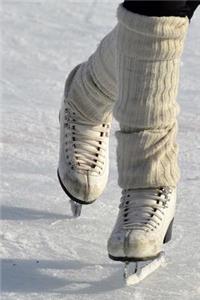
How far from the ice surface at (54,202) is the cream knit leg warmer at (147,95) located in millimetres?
156

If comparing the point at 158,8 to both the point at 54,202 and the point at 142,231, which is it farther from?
the point at 54,202

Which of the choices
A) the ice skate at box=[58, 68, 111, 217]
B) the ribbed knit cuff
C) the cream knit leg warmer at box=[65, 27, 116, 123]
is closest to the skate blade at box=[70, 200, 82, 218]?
the ice skate at box=[58, 68, 111, 217]

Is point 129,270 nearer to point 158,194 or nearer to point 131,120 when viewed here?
point 158,194

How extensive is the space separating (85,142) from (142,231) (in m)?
0.36

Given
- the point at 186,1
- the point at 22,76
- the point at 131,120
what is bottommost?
the point at 22,76

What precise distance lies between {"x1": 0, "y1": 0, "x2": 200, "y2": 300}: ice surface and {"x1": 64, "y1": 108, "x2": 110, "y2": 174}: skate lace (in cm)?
10

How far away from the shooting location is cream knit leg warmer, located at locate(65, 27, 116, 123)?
5.93 ft

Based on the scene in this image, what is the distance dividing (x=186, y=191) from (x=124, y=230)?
44 cm

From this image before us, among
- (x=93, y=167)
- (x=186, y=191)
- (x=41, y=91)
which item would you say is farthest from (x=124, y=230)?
(x=41, y=91)

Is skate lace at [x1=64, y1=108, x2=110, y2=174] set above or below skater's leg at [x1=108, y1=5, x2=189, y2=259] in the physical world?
below

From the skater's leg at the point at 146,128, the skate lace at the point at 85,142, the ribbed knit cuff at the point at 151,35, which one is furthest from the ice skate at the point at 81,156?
the ribbed knit cuff at the point at 151,35

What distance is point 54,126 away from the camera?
238cm

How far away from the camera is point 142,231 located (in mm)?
1567

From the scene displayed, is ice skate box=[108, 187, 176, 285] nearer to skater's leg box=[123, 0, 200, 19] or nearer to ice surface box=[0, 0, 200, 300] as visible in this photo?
ice surface box=[0, 0, 200, 300]
